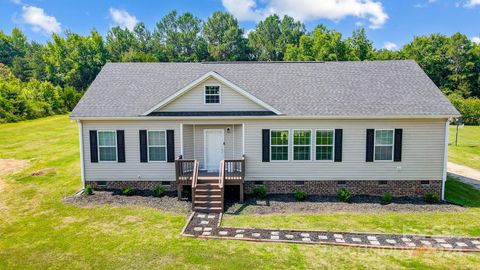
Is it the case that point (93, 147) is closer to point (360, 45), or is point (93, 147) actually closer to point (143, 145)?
point (143, 145)

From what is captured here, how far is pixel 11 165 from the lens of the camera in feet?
65.2


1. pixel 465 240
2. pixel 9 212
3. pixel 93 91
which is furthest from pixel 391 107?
pixel 9 212

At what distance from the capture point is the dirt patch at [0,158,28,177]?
62.2ft

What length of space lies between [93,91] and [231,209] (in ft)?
30.0

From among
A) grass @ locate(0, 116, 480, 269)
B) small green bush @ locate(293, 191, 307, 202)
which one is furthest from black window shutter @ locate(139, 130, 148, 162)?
small green bush @ locate(293, 191, 307, 202)

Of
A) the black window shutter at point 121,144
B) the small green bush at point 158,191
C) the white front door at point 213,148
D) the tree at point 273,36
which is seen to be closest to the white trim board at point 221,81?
the black window shutter at point 121,144

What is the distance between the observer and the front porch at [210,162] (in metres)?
13.9

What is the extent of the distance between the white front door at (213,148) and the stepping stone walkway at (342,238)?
15.3ft

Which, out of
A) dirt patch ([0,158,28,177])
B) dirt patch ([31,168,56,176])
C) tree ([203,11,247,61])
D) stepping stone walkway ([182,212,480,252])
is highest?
tree ([203,11,247,61])

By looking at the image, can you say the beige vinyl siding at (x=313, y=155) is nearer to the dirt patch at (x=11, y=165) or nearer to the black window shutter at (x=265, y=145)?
the black window shutter at (x=265, y=145)

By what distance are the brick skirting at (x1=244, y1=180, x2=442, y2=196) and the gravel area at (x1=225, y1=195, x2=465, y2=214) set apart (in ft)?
1.02

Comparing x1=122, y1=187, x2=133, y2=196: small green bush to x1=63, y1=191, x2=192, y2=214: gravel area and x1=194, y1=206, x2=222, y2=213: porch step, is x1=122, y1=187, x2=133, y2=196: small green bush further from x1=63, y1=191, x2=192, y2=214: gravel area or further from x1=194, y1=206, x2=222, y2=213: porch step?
x1=194, y1=206, x2=222, y2=213: porch step

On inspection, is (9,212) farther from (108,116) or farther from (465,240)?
(465,240)

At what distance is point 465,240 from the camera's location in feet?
35.4
